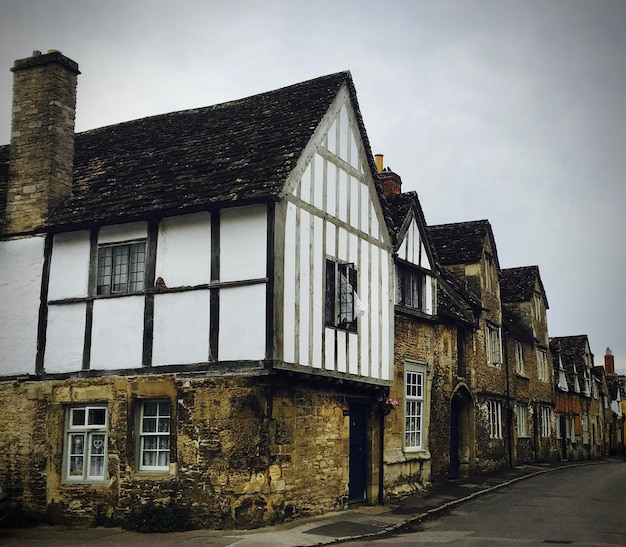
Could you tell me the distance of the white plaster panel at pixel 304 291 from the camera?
14.2 m

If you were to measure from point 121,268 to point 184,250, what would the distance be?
162 cm

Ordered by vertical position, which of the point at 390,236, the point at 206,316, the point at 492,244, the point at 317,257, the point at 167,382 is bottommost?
the point at 167,382

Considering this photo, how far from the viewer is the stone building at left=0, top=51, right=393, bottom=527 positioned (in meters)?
13.6

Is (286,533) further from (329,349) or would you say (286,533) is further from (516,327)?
(516,327)

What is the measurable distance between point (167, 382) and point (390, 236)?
6.72 m

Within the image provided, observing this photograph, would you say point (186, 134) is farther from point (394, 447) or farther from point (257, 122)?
point (394, 447)

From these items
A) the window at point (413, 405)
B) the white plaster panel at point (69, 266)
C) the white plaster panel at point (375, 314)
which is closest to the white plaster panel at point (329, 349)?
the white plaster panel at point (375, 314)

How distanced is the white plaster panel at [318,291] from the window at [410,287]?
4525 mm

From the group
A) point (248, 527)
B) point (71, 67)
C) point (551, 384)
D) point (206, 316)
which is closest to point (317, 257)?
point (206, 316)

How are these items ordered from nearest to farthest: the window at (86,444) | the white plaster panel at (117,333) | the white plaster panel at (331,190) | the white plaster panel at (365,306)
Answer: the white plaster panel at (117,333), the window at (86,444), the white plaster panel at (331,190), the white plaster panel at (365,306)

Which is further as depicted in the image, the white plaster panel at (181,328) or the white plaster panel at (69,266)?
the white plaster panel at (69,266)

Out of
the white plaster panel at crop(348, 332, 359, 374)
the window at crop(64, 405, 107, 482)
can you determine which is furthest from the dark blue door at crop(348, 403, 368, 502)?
the window at crop(64, 405, 107, 482)

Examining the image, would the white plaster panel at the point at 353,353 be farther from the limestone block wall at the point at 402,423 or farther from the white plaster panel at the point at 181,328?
the white plaster panel at the point at 181,328

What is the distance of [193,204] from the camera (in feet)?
46.1
